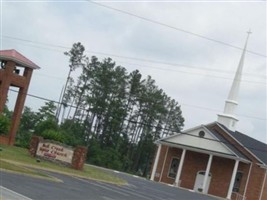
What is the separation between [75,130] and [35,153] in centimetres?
4791

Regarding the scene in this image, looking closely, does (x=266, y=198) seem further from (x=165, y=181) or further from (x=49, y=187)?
(x=49, y=187)

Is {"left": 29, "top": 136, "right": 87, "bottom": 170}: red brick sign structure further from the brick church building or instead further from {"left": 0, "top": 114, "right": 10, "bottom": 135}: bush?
the brick church building

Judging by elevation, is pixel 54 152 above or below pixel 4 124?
below

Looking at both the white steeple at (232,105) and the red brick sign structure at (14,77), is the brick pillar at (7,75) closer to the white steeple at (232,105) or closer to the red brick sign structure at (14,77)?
the red brick sign structure at (14,77)

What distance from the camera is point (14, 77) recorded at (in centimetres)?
4409

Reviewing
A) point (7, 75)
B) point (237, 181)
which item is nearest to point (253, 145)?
point (237, 181)

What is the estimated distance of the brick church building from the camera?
52688 mm

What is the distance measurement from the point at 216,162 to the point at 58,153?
23.7 metres

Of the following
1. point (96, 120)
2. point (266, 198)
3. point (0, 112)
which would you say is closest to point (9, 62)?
point (0, 112)

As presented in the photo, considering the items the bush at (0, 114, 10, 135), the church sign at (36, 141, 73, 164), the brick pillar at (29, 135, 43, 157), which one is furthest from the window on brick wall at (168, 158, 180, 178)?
the brick pillar at (29, 135, 43, 157)

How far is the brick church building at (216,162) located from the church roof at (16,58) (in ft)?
49.0

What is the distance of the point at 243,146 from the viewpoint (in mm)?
54281

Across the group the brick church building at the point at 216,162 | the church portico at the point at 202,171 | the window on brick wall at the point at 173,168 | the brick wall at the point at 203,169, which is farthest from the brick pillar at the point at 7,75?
the window on brick wall at the point at 173,168

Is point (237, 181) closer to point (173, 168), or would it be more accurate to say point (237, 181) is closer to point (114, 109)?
point (173, 168)
